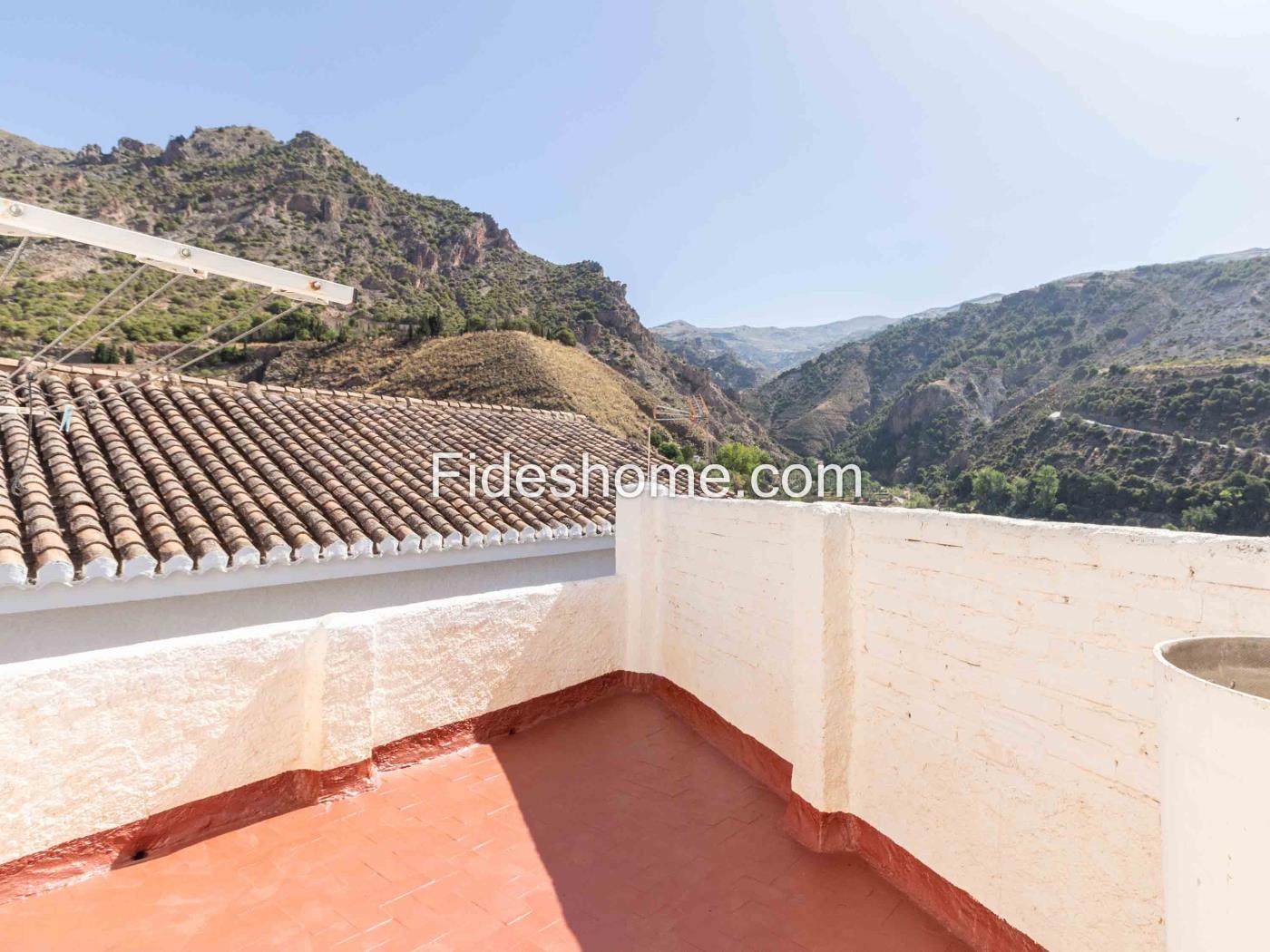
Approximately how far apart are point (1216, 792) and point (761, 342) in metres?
186

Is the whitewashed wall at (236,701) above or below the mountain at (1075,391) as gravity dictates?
below

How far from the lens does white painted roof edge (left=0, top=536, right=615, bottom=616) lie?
4.56m

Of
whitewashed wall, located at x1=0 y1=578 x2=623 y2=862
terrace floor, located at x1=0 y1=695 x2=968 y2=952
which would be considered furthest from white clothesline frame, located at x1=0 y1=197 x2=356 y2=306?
terrace floor, located at x1=0 y1=695 x2=968 y2=952

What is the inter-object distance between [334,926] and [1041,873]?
3.00m

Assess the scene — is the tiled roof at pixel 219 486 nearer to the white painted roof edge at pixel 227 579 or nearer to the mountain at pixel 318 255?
the white painted roof edge at pixel 227 579

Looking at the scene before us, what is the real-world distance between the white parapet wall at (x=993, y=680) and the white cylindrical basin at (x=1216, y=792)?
516 mm

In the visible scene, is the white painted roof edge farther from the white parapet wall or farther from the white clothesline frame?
the white parapet wall

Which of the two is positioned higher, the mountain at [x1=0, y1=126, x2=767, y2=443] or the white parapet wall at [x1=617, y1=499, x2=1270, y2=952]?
the mountain at [x1=0, y1=126, x2=767, y2=443]

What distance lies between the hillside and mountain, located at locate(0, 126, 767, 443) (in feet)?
2.71

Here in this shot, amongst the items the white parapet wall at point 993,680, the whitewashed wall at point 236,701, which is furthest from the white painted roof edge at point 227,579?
the white parapet wall at point 993,680

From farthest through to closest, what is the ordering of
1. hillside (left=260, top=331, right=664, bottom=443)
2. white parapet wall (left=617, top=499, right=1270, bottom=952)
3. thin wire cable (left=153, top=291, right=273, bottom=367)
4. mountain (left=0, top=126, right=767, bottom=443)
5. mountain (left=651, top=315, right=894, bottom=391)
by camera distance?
mountain (left=651, top=315, right=894, bottom=391) → mountain (left=0, top=126, right=767, bottom=443) → hillside (left=260, top=331, right=664, bottom=443) → thin wire cable (left=153, top=291, right=273, bottom=367) → white parapet wall (left=617, top=499, right=1270, bottom=952)

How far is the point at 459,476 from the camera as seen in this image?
8914mm

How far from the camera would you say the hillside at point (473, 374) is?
37438 mm

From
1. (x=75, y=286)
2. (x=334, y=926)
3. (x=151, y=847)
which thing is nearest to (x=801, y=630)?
(x=334, y=926)
